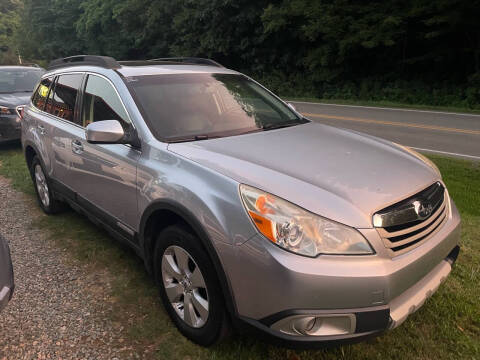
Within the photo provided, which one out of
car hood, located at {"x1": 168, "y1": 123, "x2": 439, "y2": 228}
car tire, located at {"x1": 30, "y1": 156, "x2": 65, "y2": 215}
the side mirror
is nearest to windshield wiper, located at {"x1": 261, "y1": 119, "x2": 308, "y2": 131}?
car hood, located at {"x1": 168, "y1": 123, "x2": 439, "y2": 228}

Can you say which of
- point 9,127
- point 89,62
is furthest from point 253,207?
point 9,127

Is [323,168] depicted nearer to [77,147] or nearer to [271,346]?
[271,346]

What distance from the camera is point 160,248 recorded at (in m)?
2.71

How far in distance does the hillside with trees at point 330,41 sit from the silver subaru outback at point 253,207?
52.9ft

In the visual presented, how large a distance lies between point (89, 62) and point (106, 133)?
1480 millimetres

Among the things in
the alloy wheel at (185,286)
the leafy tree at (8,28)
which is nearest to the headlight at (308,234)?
the alloy wheel at (185,286)

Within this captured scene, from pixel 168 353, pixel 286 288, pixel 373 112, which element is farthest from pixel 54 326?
pixel 373 112

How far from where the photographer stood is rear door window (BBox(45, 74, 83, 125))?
12.9 feet

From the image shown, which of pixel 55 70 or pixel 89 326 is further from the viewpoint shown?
pixel 55 70

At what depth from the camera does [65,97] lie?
416cm

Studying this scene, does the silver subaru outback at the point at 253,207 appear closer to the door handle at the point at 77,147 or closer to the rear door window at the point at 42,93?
the door handle at the point at 77,147

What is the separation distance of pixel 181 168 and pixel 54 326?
1488mm

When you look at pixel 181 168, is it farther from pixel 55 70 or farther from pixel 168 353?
pixel 55 70

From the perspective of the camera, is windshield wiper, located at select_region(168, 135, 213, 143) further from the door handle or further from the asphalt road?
the asphalt road
